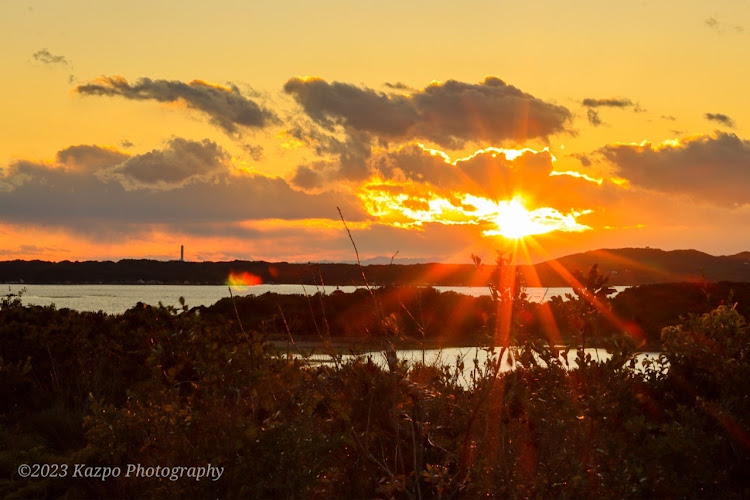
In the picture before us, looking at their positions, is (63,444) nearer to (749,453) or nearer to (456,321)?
(749,453)

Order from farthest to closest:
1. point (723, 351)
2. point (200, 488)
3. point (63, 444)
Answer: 1. point (63, 444)
2. point (723, 351)
3. point (200, 488)

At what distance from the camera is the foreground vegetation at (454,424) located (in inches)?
225

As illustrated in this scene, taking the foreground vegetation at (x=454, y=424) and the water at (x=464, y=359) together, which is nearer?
the foreground vegetation at (x=454, y=424)

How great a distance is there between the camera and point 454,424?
24.4ft

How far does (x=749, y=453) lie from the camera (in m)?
6.16

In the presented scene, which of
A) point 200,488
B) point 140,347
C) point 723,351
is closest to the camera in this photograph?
point 200,488

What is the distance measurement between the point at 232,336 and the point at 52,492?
5.58 meters

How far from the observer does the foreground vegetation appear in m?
5.70

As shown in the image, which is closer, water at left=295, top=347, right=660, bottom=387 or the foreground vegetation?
the foreground vegetation

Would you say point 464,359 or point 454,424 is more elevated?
point 464,359

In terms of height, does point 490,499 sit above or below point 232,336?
below

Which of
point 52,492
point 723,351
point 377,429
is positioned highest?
point 723,351

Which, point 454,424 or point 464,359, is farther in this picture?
point 464,359

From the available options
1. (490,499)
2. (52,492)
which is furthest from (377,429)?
(52,492)
